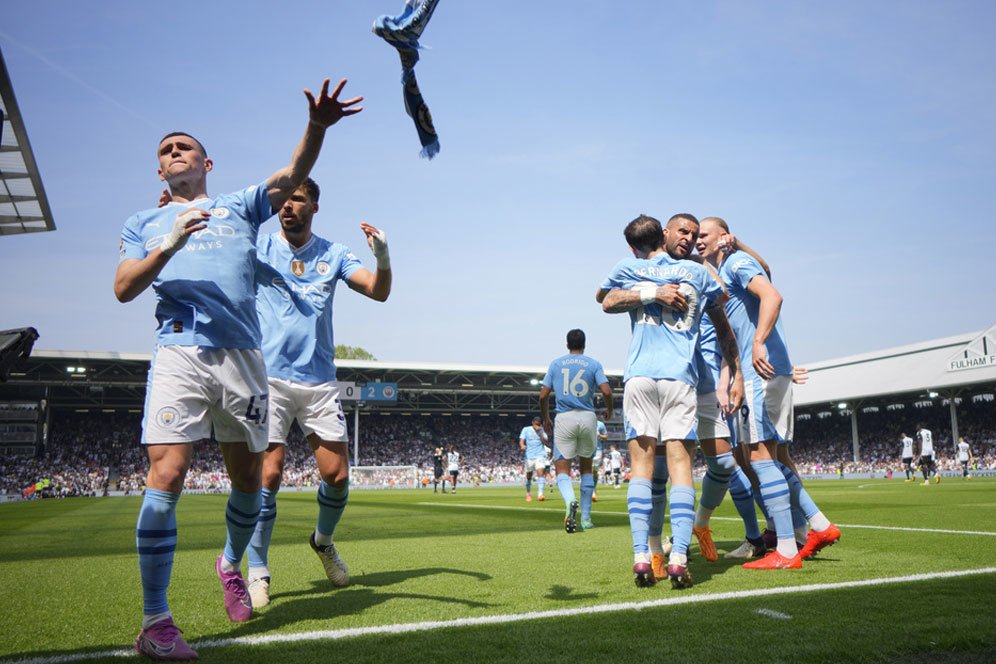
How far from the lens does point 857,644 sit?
258 centimetres

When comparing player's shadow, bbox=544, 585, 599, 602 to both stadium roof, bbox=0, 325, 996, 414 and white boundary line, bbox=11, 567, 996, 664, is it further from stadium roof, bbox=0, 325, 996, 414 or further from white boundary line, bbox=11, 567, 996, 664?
stadium roof, bbox=0, 325, 996, 414

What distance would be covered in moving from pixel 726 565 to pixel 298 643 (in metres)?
3.22

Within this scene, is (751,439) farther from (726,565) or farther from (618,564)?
(618,564)

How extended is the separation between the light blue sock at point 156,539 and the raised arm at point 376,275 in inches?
67.9

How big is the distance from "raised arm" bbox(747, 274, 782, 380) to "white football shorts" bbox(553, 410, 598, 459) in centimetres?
432

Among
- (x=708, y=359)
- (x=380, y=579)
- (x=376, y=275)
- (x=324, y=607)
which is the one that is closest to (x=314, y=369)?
(x=376, y=275)

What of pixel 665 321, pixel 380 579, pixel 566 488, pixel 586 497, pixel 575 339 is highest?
pixel 575 339

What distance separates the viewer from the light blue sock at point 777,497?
189 inches

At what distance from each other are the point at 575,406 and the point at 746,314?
13.1 feet

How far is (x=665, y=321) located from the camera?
4570mm

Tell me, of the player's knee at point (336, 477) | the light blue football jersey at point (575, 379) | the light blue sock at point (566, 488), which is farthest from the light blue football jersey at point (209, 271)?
the light blue football jersey at point (575, 379)

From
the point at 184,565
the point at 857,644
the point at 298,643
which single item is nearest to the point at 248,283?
the point at 298,643

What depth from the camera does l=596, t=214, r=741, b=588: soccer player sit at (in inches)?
174

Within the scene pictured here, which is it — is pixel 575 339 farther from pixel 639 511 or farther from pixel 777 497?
pixel 639 511
